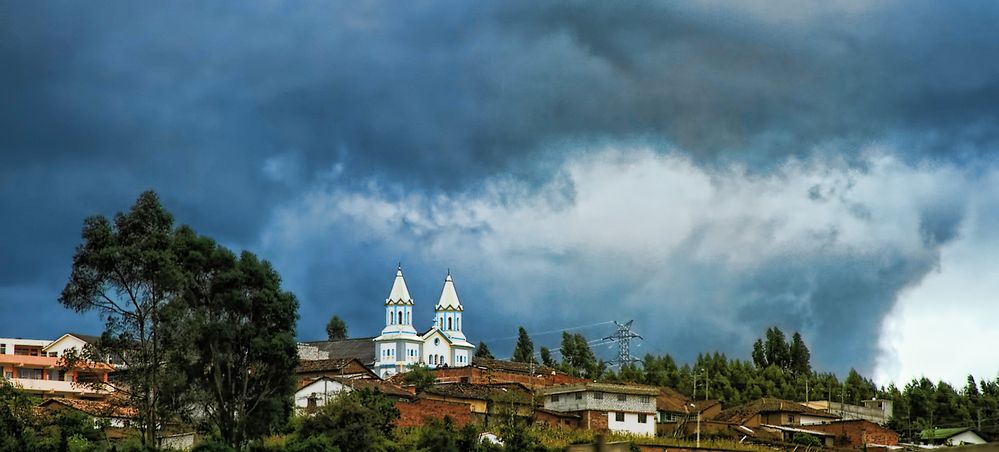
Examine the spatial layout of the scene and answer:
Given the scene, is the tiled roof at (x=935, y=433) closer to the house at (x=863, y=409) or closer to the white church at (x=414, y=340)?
the house at (x=863, y=409)

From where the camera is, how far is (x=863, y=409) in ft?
306

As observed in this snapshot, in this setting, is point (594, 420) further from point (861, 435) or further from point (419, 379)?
point (419, 379)

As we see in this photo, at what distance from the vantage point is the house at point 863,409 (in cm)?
8950

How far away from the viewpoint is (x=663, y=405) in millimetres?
79438

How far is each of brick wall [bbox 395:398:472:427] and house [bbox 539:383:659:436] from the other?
786cm

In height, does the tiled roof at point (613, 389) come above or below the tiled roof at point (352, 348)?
below

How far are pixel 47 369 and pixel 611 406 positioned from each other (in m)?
46.7

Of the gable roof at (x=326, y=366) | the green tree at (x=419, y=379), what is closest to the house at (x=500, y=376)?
the green tree at (x=419, y=379)

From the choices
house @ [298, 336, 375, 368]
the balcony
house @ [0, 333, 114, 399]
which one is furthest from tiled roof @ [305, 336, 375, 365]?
the balcony

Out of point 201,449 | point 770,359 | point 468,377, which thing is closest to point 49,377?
Answer: point 468,377

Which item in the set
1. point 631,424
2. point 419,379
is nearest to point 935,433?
point 631,424

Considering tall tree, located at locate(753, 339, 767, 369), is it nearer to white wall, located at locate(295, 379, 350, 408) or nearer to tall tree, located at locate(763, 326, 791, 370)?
tall tree, located at locate(763, 326, 791, 370)

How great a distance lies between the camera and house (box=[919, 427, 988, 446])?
72.9 metres

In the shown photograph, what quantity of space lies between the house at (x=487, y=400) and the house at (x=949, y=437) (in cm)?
2718
